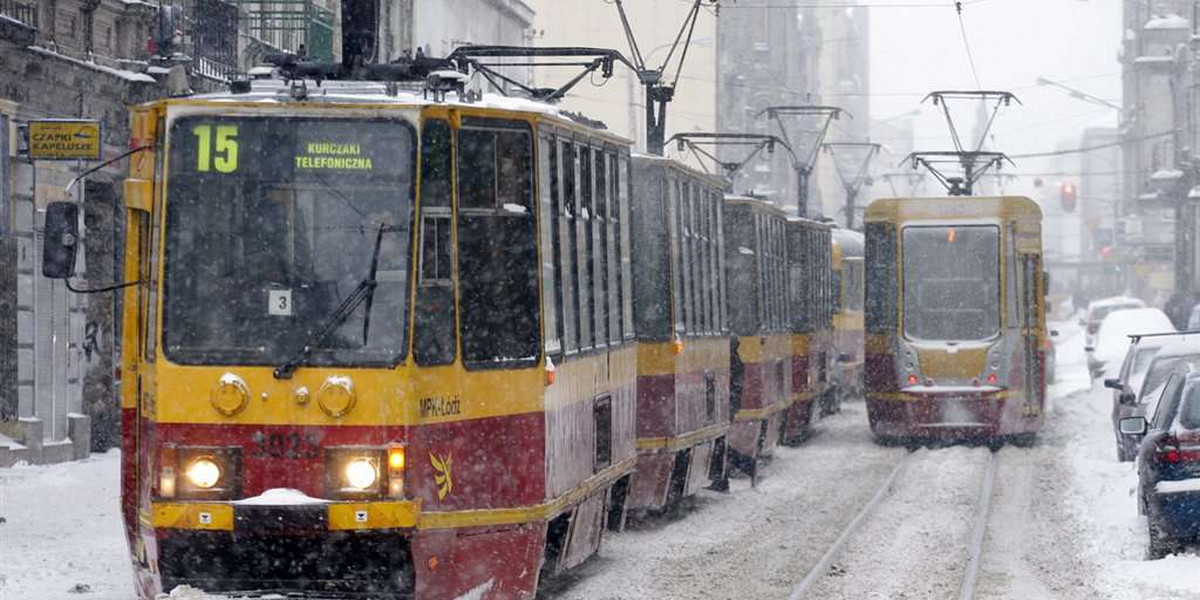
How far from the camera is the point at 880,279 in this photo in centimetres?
2866

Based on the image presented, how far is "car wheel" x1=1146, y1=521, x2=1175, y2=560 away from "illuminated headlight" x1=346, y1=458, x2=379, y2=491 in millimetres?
6116

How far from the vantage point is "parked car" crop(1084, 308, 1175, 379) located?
40969 mm

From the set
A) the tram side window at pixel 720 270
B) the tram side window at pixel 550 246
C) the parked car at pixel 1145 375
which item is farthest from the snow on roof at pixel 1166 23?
the tram side window at pixel 550 246

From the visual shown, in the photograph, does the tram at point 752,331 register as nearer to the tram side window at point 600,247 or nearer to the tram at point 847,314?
the tram side window at point 600,247

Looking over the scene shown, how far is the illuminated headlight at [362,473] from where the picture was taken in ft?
35.2

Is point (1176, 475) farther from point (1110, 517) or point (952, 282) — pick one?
point (952, 282)

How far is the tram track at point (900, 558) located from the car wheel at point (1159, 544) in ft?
3.96

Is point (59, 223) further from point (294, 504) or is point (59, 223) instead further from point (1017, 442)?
point (1017, 442)

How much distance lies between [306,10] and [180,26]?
4724 millimetres

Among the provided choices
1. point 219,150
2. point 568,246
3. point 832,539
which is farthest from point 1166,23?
point 219,150

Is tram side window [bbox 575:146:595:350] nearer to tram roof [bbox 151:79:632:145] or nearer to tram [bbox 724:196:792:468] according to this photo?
tram roof [bbox 151:79:632:145]

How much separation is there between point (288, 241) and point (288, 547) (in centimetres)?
150

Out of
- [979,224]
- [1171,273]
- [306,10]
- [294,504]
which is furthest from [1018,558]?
[1171,273]

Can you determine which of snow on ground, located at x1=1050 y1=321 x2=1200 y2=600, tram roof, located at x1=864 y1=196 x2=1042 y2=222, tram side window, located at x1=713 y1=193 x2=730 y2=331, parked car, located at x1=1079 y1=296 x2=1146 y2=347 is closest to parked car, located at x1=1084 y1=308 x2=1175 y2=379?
snow on ground, located at x1=1050 y1=321 x2=1200 y2=600
